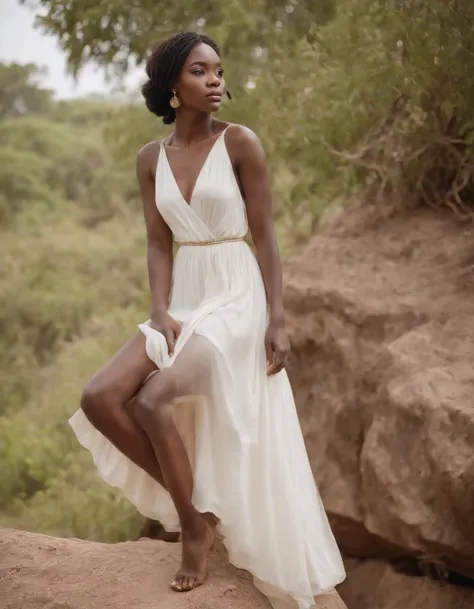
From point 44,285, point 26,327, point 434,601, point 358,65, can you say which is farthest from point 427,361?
point 44,285

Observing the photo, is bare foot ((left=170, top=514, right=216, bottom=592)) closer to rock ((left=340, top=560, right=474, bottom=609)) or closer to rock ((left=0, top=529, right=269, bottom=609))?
rock ((left=0, top=529, right=269, bottom=609))

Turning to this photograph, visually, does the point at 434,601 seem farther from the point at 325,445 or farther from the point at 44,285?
the point at 44,285

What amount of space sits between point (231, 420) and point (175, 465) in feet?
0.81

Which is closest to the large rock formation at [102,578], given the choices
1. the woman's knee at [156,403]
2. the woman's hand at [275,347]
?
the woman's knee at [156,403]

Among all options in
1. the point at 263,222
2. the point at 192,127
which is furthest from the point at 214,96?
the point at 263,222

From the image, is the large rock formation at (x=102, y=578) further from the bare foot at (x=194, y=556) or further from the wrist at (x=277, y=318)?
the wrist at (x=277, y=318)

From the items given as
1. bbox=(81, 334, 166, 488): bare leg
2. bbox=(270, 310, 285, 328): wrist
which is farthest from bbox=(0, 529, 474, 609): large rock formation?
bbox=(270, 310, 285, 328): wrist

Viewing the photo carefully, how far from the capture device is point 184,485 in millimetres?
2793

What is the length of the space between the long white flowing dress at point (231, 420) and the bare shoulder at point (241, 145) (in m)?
0.03

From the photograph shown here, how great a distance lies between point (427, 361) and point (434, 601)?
3.49 ft

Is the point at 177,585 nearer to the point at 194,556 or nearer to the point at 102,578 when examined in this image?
the point at 194,556

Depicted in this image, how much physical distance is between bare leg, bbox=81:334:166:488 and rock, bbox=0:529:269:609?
477mm

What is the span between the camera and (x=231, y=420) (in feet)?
9.36

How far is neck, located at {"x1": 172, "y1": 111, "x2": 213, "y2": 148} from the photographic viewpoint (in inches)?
120
